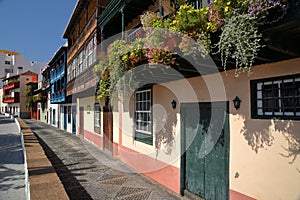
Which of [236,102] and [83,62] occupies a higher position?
[83,62]

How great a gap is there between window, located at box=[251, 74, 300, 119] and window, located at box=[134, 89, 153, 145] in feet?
12.1

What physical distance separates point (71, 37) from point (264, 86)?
17.8 m

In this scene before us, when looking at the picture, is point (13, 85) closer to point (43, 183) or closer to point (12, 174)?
point (12, 174)

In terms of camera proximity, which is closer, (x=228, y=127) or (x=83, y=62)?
(x=228, y=127)

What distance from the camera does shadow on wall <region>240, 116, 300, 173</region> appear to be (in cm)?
336

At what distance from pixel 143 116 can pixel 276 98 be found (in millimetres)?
4606

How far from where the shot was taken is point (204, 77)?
16.7 feet

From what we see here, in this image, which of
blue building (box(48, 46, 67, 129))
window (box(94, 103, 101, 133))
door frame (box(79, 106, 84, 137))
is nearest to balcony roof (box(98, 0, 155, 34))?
window (box(94, 103, 101, 133))

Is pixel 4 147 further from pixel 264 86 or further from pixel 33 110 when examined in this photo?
pixel 33 110

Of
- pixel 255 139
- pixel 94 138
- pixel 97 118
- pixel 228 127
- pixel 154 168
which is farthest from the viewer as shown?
pixel 94 138

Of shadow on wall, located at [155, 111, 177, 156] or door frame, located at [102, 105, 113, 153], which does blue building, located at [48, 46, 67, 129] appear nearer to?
door frame, located at [102, 105, 113, 153]

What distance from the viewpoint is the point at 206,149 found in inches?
202

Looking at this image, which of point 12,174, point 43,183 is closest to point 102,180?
point 43,183

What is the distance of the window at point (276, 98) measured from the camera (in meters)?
3.43
